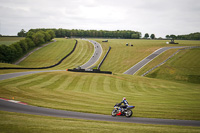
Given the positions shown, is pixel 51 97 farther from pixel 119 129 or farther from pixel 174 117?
pixel 174 117

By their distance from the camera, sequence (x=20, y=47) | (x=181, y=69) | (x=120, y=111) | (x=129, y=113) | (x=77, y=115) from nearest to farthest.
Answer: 1. (x=77, y=115)
2. (x=129, y=113)
3. (x=120, y=111)
4. (x=181, y=69)
5. (x=20, y=47)

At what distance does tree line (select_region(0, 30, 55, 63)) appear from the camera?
84.0 meters

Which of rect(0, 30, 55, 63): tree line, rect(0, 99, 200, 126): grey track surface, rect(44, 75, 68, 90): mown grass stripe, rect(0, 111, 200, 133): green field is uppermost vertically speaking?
rect(0, 30, 55, 63): tree line

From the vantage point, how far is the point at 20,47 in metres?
97.1

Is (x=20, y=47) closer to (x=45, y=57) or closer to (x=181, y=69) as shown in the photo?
(x=45, y=57)

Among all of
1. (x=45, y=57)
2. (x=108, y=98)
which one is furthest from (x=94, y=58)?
(x=108, y=98)

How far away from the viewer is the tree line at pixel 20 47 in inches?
3307

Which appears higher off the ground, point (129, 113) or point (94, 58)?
point (94, 58)

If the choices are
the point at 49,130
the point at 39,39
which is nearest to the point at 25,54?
the point at 39,39

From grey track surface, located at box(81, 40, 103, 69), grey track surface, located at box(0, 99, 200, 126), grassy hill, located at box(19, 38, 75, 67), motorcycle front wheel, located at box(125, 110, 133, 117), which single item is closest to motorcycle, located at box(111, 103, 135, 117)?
motorcycle front wheel, located at box(125, 110, 133, 117)

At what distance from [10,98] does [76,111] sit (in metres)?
9.76

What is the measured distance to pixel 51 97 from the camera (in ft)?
78.8

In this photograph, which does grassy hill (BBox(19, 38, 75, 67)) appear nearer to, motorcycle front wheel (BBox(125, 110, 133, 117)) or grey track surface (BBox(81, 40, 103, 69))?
grey track surface (BBox(81, 40, 103, 69))

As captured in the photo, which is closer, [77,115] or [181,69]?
[77,115]
